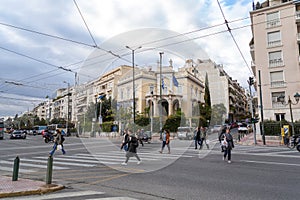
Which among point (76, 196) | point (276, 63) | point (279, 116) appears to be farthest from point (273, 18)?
point (76, 196)

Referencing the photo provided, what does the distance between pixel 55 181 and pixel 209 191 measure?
A: 4247mm

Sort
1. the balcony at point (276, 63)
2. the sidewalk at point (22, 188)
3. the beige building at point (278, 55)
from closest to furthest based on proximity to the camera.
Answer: the sidewalk at point (22, 188), the beige building at point (278, 55), the balcony at point (276, 63)

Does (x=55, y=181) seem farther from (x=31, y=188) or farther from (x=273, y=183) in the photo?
(x=273, y=183)

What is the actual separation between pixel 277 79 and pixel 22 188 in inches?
1222

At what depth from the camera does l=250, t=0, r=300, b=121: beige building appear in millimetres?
28469

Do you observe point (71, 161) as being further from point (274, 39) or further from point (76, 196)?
point (274, 39)

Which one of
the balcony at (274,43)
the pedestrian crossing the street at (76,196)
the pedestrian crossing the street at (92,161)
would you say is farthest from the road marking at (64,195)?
the balcony at (274,43)

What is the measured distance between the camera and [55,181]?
671 centimetres

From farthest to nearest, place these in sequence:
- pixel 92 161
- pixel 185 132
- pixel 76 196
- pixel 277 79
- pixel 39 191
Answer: pixel 277 79, pixel 185 132, pixel 92 161, pixel 39 191, pixel 76 196

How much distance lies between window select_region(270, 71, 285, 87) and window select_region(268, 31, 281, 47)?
3.71 metres

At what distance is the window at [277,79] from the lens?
29.3 metres

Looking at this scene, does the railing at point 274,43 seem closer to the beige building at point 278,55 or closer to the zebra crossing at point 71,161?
the beige building at point 278,55

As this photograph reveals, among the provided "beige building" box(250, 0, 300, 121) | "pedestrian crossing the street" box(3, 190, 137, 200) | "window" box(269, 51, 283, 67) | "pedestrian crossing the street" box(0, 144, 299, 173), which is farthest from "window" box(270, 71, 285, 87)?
"pedestrian crossing the street" box(3, 190, 137, 200)

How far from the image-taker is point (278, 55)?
29844mm
